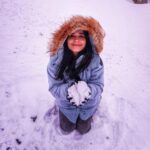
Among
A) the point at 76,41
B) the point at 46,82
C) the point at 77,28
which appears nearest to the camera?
the point at 77,28

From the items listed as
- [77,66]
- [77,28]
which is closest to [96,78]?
[77,66]

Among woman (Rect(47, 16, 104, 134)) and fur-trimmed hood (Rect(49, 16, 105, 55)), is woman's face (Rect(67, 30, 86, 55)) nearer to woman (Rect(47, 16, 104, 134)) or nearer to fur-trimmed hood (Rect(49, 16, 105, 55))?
woman (Rect(47, 16, 104, 134))

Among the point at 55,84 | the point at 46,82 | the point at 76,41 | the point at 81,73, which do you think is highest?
the point at 76,41

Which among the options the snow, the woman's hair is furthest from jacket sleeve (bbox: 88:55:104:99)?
the snow

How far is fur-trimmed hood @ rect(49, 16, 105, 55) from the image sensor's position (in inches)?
96.7

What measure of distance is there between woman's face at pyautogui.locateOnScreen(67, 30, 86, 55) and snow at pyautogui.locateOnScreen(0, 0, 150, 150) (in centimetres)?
128

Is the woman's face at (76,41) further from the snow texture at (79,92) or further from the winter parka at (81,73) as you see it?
the snow texture at (79,92)

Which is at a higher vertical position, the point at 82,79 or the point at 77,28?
the point at 77,28

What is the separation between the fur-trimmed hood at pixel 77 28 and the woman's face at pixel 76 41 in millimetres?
102

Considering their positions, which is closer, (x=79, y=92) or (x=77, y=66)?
(x=79, y=92)

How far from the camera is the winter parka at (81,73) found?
2486 millimetres

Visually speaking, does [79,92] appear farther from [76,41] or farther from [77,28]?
[77,28]

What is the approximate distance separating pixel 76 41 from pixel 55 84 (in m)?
0.64

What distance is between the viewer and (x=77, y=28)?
2457 mm
